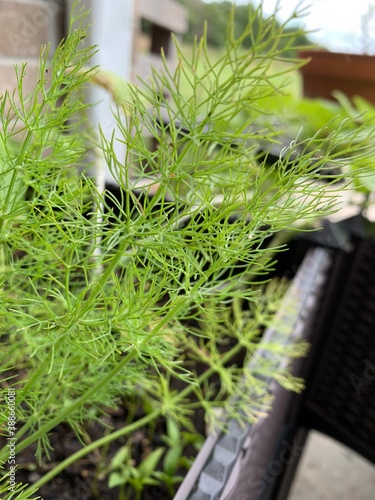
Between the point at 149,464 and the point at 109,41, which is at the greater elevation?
the point at 109,41

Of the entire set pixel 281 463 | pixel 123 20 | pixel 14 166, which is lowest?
pixel 281 463

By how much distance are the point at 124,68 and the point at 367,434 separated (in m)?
0.52

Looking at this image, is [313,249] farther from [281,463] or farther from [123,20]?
[123,20]

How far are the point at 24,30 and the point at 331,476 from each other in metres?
0.81

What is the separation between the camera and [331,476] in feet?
2.66

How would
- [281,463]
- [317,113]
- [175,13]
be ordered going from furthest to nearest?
[175,13]
[317,113]
[281,463]

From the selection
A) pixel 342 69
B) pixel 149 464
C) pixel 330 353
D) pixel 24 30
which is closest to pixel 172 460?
pixel 149 464

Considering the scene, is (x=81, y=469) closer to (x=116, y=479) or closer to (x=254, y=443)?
(x=116, y=479)

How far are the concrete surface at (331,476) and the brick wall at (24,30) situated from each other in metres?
0.69

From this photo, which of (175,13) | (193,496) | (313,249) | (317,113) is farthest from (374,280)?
(175,13)

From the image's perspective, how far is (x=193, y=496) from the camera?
9.6 inches

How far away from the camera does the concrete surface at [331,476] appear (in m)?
0.77

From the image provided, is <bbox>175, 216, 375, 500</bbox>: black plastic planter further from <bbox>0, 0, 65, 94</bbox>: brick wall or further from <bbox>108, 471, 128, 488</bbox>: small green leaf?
<bbox>0, 0, 65, 94</bbox>: brick wall

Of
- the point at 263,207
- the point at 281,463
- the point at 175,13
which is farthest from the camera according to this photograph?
the point at 175,13
